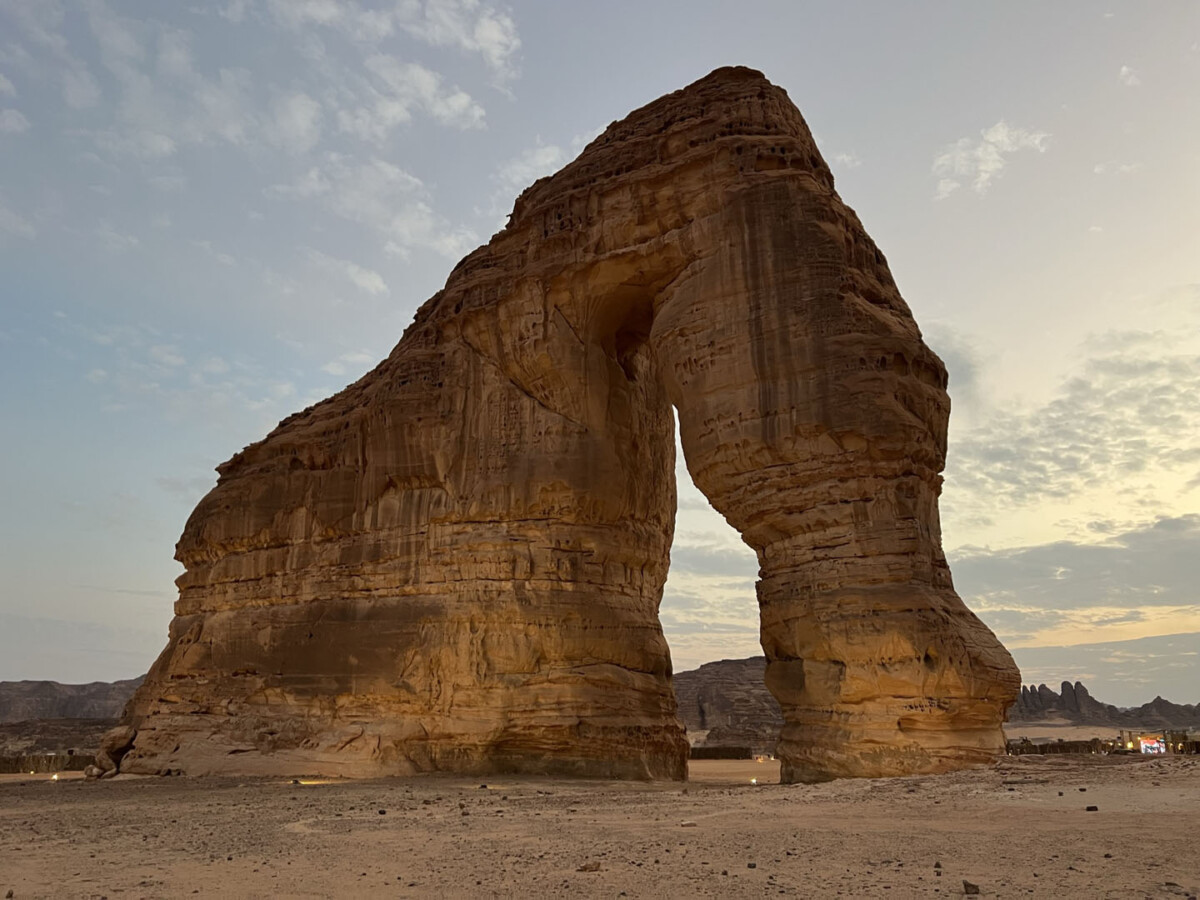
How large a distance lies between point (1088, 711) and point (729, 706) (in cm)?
3822

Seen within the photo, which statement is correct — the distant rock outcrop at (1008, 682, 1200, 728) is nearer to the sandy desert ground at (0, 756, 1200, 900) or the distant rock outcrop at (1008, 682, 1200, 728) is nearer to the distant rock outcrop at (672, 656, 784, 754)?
the distant rock outcrop at (672, 656, 784, 754)

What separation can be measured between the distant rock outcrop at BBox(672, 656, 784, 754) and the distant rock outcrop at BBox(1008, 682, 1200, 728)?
2617 centimetres

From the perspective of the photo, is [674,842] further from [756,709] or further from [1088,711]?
[1088,711]

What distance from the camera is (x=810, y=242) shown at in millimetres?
16609

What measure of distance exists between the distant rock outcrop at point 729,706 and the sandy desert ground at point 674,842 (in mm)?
33715

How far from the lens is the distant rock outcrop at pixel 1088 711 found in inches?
2726

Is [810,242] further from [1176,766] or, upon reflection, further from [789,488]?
[1176,766]

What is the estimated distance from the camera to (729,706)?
5281 centimetres

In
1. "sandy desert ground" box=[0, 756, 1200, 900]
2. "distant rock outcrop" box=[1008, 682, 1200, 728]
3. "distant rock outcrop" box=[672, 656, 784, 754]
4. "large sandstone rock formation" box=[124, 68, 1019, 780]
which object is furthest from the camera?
"distant rock outcrop" box=[1008, 682, 1200, 728]

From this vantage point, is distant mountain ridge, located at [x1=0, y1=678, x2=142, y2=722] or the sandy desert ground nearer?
the sandy desert ground

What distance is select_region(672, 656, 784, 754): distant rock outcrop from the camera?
4600 cm

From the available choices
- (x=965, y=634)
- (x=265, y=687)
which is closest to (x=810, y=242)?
(x=965, y=634)

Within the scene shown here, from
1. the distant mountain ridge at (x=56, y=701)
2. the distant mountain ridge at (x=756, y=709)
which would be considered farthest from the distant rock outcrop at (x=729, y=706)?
the distant mountain ridge at (x=56, y=701)

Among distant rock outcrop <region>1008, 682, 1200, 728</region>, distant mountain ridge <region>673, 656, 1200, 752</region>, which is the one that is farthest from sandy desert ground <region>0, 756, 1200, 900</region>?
distant rock outcrop <region>1008, 682, 1200, 728</region>
